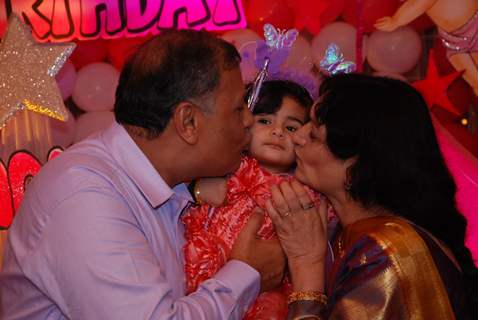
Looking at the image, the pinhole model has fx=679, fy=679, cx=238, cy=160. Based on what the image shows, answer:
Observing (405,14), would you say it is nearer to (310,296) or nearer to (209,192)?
(209,192)

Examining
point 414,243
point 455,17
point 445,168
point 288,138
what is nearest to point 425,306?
point 414,243

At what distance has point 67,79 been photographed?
4.12 meters

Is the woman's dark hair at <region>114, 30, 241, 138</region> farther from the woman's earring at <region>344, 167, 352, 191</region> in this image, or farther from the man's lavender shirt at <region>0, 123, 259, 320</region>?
the woman's earring at <region>344, 167, 352, 191</region>

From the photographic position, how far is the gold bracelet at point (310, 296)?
1956mm

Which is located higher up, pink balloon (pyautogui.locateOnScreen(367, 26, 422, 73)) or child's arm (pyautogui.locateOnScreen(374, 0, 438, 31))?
child's arm (pyautogui.locateOnScreen(374, 0, 438, 31))

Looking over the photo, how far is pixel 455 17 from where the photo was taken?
148 inches

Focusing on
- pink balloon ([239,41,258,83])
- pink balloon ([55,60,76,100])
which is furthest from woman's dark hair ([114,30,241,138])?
pink balloon ([55,60,76,100])

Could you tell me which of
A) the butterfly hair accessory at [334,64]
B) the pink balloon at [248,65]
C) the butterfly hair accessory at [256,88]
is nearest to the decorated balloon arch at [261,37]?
the pink balloon at [248,65]

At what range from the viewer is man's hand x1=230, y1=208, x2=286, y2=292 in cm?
196

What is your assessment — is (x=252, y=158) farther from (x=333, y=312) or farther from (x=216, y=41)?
(x=333, y=312)

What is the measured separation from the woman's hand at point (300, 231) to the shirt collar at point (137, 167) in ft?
1.24

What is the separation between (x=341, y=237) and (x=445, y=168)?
14.7 inches

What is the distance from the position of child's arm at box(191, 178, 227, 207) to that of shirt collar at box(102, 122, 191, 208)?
0.42 meters

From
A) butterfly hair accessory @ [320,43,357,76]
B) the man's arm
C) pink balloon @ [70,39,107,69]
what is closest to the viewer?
the man's arm
